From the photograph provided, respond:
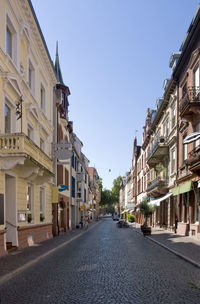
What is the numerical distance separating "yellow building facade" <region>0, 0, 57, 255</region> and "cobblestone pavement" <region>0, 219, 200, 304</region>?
3.64 meters

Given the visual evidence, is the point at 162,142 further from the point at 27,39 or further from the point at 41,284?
the point at 41,284

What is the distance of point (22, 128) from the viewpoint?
49.5ft

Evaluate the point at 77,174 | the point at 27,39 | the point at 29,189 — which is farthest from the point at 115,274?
the point at 77,174

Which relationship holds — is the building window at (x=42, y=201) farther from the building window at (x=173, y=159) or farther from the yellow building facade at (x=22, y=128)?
the building window at (x=173, y=159)

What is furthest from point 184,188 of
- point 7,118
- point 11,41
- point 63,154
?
point 11,41

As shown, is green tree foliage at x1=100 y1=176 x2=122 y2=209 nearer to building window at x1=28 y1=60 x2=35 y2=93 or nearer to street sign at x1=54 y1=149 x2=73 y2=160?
street sign at x1=54 y1=149 x2=73 y2=160

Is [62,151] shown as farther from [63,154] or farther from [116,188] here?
[116,188]

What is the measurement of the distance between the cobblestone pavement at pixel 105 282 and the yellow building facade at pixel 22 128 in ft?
11.9

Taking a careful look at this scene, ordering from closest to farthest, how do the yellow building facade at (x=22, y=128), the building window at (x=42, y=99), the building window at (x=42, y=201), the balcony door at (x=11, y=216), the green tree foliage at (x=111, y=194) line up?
the yellow building facade at (x=22, y=128) → the balcony door at (x=11, y=216) → the building window at (x=42, y=201) → the building window at (x=42, y=99) → the green tree foliage at (x=111, y=194)

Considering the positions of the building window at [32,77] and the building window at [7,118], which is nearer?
the building window at [7,118]

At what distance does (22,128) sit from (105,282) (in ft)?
31.0

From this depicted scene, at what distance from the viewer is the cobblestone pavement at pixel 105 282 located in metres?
6.07

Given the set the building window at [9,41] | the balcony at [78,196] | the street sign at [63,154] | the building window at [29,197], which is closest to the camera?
the building window at [9,41]

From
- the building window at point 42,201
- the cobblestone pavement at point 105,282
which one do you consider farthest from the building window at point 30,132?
the cobblestone pavement at point 105,282
